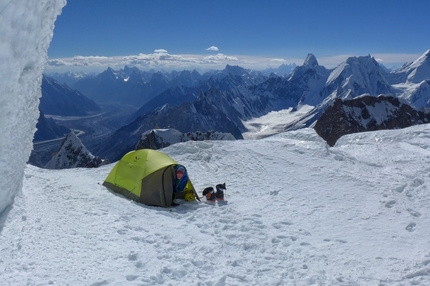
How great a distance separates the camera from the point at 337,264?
9.12 metres

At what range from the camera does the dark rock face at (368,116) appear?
129m

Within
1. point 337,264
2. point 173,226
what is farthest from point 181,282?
point 337,264

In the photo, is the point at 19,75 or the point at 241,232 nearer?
the point at 19,75

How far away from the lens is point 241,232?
1111 cm

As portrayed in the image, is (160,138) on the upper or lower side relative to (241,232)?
lower

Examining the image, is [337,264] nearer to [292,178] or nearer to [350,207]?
[350,207]

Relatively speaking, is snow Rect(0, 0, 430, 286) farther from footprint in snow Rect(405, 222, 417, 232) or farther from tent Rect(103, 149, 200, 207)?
tent Rect(103, 149, 200, 207)

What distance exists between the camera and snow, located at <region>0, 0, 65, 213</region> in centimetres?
815

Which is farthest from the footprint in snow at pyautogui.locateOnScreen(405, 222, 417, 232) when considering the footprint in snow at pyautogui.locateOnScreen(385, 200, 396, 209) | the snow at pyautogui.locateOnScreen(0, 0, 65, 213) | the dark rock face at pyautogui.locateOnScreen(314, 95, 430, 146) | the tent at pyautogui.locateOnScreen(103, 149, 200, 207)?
the dark rock face at pyautogui.locateOnScreen(314, 95, 430, 146)

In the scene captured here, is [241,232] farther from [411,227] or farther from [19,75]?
[19,75]

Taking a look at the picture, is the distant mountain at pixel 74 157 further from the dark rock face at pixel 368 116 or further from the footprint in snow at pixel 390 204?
the footprint in snow at pixel 390 204

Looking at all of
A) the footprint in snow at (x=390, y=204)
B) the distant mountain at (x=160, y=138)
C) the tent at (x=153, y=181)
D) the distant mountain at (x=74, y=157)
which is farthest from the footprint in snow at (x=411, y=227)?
the distant mountain at (x=74, y=157)

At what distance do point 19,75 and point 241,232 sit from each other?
27.9 ft

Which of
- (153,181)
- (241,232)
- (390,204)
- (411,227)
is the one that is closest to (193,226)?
(241,232)
